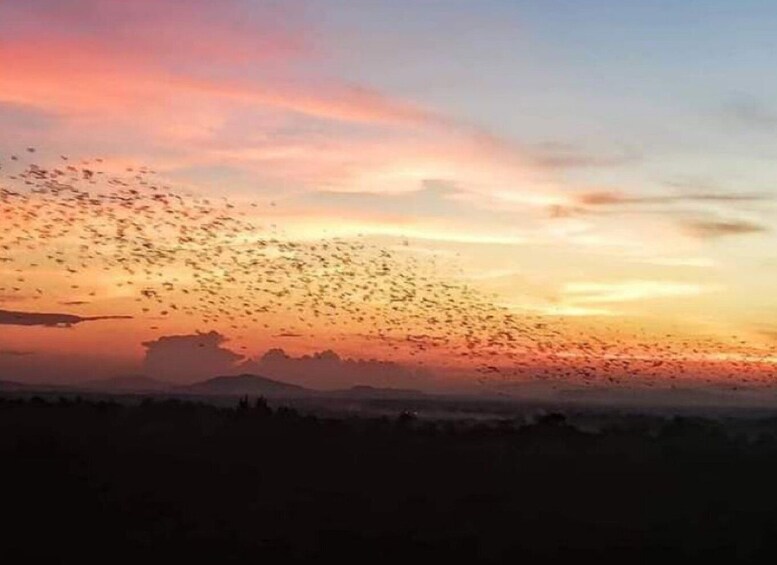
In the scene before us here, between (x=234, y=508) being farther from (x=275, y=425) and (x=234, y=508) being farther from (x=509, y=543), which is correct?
(x=275, y=425)

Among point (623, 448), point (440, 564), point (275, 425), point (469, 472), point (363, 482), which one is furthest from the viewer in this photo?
point (275, 425)

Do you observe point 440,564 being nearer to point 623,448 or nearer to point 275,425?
point 623,448

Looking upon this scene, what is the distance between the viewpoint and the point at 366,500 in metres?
29.5

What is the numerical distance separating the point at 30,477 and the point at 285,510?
6.68 m

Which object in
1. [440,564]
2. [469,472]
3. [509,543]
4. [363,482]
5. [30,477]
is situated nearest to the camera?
[440,564]

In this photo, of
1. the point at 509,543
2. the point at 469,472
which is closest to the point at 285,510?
the point at 509,543

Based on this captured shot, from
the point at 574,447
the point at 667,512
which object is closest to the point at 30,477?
the point at 667,512

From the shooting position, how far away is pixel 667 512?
96.3ft

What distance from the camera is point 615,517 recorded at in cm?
2836

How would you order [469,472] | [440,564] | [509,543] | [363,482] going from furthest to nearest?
[469,472]
[363,482]
[509,543]
[440,564]

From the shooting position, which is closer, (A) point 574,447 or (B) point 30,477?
(B) point 30,477

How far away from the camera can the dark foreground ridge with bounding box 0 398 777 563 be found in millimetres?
24062

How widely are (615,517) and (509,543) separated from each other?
14.1 feet

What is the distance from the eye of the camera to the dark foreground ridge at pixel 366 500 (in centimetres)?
2406
